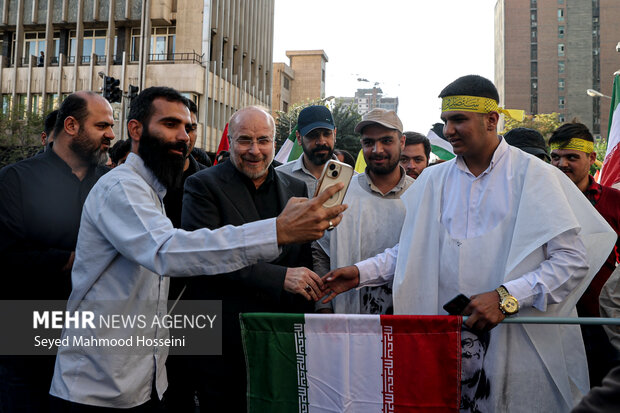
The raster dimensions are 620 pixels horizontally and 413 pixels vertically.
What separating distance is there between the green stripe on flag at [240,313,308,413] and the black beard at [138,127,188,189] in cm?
78

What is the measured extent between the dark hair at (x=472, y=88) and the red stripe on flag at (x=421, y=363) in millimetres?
1323

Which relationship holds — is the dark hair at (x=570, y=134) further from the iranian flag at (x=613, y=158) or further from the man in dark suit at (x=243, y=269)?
the man in dark suit at (x=243, y=269)

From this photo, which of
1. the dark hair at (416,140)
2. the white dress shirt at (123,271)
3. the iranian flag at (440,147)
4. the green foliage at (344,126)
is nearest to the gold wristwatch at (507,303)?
the white dress shirt at (123,271)

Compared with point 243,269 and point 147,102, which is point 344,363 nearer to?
point 243,269

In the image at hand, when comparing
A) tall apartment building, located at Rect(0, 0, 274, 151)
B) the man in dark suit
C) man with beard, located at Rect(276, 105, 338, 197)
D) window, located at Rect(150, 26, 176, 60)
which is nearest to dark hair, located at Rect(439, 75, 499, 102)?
the man in dark suit

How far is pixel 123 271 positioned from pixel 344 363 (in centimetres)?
111

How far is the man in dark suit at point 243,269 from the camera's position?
3219 millimetres

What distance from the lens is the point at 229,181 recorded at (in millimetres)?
3545

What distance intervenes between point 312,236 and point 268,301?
51.9 inches

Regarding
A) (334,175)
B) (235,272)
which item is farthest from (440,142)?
(334,175)

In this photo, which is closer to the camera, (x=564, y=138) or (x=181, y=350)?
(x=181, y=350)

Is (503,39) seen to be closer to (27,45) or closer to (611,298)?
(27,45)

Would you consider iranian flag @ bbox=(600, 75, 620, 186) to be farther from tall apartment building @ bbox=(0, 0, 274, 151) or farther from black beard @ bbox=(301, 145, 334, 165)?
tall apartment building @ bbox=(0, 0, 274, 151)

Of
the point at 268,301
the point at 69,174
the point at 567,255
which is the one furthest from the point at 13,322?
the point at 567,255
